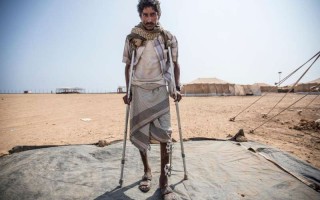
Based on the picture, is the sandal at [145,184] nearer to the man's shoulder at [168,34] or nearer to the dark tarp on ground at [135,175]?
the dark tarp on ground at [135,175]

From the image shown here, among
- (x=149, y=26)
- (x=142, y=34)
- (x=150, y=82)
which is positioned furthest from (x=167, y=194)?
(x=149, y=26)

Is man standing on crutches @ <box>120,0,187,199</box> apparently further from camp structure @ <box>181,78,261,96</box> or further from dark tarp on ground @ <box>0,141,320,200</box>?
camp structure @ <box>181,78,261,96</box>

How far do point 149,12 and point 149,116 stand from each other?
1405 mm

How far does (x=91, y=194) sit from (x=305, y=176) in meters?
3.21

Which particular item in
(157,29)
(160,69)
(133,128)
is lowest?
(133,128)

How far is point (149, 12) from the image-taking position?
2.98 metres

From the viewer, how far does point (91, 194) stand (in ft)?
9.09

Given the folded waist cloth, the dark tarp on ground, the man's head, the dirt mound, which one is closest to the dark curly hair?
the man's head

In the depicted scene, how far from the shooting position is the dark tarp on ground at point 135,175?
279 centimetres

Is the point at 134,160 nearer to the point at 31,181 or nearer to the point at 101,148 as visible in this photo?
the point at 101,148

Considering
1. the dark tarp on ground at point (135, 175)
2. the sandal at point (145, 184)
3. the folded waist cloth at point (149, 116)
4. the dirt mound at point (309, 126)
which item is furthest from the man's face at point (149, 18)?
the dirt mound at point (309, 126)

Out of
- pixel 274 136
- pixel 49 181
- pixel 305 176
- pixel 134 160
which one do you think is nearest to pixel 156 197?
pixel 134 160

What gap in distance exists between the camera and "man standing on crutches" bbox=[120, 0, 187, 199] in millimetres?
3000

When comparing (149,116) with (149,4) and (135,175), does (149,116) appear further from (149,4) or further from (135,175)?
(149,4)
